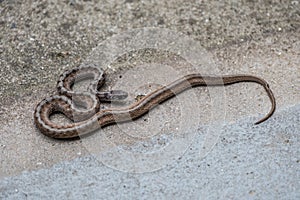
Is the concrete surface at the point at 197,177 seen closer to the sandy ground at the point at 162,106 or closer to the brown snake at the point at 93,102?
the sandy ground at the point at 162,106

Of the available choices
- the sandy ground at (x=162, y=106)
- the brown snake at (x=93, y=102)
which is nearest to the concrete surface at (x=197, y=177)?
the sandy ground at (x=162, y=106)

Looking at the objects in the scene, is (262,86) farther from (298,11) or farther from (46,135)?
(46,135)

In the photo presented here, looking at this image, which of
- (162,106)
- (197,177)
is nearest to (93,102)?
(162,106)

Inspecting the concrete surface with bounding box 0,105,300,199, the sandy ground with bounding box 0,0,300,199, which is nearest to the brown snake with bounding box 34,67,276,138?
the sandy ground with bounding box 0,0,300,199

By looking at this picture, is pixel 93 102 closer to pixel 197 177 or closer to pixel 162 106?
pixel 162 106

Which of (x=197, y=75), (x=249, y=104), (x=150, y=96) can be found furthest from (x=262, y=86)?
(x=150, y=96)
